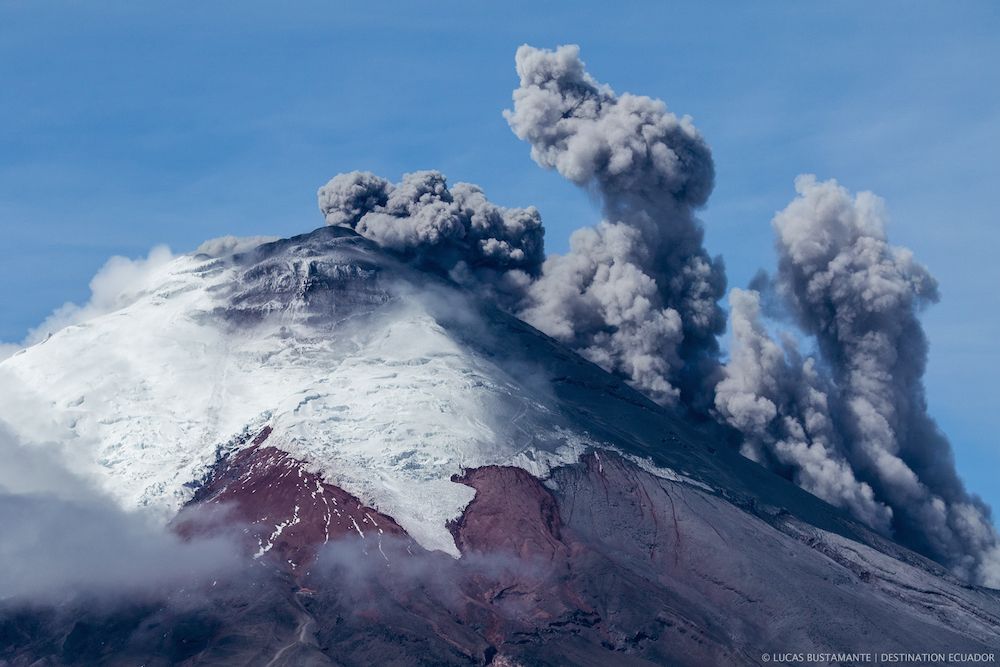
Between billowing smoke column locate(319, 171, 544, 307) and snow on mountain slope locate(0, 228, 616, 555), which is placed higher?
billowing smoke column locate(319, 171, 544, 307)

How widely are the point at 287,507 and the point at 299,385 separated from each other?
1030cm

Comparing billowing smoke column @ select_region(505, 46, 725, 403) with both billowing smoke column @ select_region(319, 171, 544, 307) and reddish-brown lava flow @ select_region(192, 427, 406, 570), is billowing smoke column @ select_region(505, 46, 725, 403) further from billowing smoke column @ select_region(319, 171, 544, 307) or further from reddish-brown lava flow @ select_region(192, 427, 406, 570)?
reddish-brown lava flow @ select_region(192, 427, 406, 570)

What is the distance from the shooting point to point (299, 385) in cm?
8069

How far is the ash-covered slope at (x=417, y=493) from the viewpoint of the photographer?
64.9m

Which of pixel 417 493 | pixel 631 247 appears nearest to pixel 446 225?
pixel 631 247

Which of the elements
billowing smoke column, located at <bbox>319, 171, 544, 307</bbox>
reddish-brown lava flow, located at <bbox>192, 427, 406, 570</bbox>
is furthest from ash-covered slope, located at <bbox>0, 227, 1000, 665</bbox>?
billowing smoke column, located at <bbox>319, 171, 544, 307</bbox>

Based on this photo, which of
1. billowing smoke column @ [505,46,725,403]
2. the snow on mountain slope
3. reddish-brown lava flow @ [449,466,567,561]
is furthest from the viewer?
billowing smoke column @ [505,46,725,403]

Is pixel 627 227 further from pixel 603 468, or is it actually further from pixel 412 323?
pixel 603 468

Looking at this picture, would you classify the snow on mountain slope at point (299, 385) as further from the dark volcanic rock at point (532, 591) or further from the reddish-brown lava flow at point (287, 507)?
the dark volcanic rock at point (532, 591)

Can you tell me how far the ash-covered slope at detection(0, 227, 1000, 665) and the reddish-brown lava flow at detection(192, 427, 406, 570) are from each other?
10cm

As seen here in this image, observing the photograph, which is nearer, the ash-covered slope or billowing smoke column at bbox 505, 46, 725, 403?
the ash-covered slope

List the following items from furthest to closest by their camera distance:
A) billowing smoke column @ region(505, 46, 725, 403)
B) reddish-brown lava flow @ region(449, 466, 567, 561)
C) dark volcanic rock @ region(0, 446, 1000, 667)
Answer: billowing smoke column @ region(505, 46, 725, 403) < reddish-brown lava flow @ region(449, 466, 567, 561) < dark volcanic rock @ region(0, 446, 1000, 667)

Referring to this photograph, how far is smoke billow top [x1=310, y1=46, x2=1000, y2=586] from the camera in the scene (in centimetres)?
9231

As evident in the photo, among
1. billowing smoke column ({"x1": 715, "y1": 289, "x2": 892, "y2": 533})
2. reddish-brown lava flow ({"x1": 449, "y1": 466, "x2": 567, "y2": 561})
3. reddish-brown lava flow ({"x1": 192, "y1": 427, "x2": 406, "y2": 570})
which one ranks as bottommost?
reddish-brown lava flow ({"x1": 192, "y1": 427, "x2": 406, "y2": 570})
